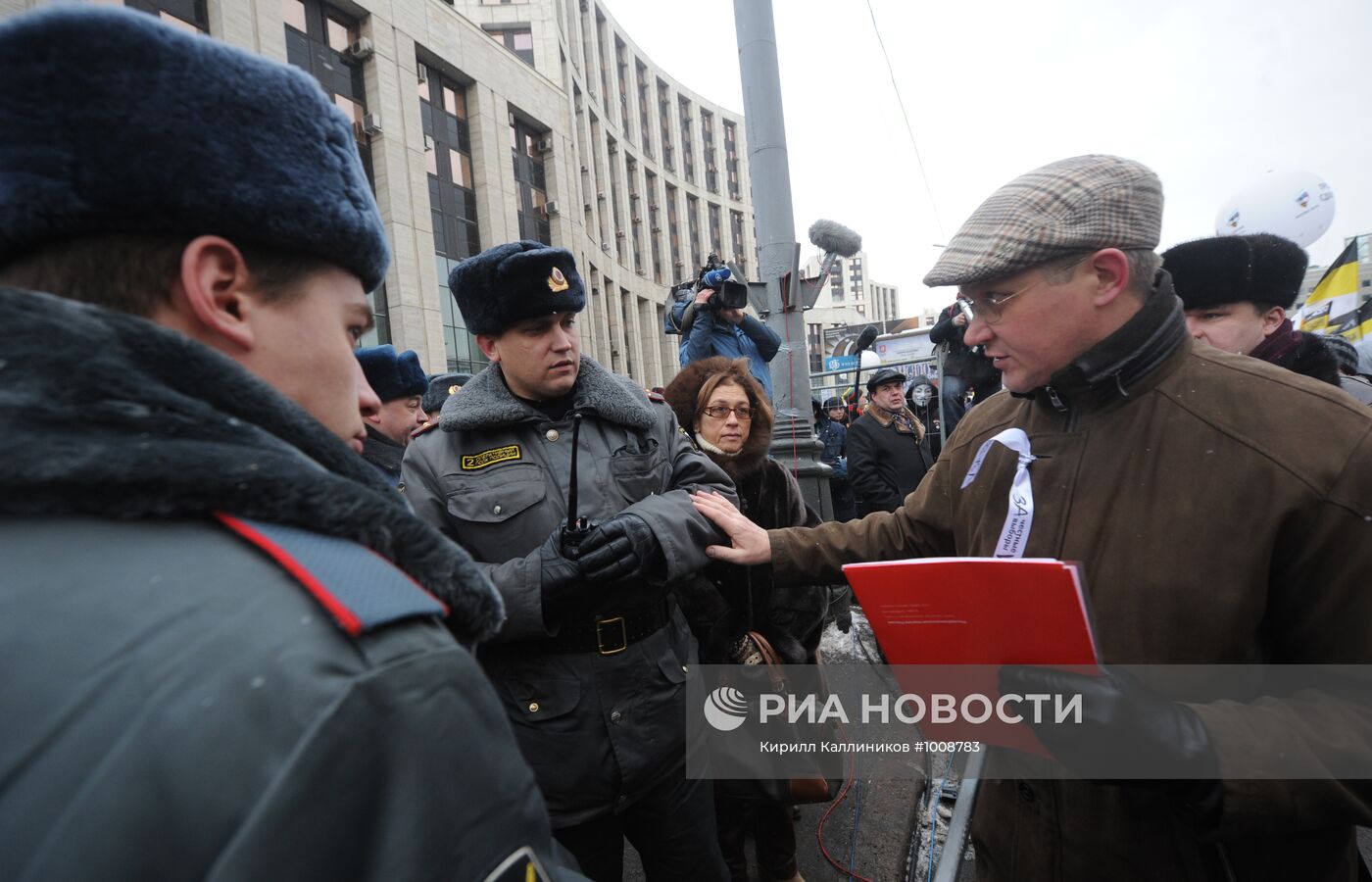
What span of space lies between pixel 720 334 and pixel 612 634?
9.89 ft

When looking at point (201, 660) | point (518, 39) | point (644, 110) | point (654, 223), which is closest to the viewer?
point (201, 660)

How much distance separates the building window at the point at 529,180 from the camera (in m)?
25.9

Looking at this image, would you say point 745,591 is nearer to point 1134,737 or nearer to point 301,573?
point 1134,737

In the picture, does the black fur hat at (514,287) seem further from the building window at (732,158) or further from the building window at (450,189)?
the building window at (732,158)

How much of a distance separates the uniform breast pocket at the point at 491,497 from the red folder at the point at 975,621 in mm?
976

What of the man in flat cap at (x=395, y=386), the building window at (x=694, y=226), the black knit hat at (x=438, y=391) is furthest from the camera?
the building window at (x=694, y=226)

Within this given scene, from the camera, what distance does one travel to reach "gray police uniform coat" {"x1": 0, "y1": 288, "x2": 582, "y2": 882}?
0.47 meters

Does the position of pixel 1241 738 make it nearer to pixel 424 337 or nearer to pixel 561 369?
pixel 561 369

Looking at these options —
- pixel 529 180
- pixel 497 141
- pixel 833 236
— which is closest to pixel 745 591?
pixel 833 236

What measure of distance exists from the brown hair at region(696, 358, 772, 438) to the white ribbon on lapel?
5.39 feet

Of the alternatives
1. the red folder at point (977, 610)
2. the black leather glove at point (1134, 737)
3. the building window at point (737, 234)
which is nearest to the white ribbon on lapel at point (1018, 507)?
the red folder at point (977, 610)

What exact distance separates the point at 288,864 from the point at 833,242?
5968 mm

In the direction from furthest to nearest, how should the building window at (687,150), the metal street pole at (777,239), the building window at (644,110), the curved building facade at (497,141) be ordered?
1. the building window at (687,150)
2. the building window at (644,110)
3. the curved building facade at (497,141)
4. the metal street pole at (777,239)

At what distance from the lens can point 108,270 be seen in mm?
714
